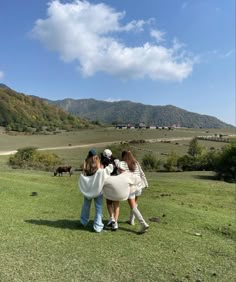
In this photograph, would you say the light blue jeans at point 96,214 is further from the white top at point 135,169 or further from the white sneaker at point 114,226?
the white top at point 135,169

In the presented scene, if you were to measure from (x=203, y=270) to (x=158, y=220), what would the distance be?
3856mm

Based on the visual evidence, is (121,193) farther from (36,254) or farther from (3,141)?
(3,141)

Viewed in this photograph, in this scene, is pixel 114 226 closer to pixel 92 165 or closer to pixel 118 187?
pixel 118 187

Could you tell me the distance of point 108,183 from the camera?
1031 cm

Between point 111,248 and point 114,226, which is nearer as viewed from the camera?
point 111,248

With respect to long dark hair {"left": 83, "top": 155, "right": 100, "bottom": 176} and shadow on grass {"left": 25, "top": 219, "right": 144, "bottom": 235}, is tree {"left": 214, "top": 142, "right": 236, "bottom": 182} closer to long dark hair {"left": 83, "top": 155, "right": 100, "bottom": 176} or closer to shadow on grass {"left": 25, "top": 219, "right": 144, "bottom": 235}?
shadow on grass {"left": 25, "top": 219, "right": 144, "bottom": 235}

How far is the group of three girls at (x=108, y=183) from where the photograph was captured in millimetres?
10266

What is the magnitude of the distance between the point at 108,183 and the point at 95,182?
0.33 m

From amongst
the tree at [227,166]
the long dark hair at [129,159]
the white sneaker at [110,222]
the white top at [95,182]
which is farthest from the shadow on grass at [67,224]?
the tree at [227,166]

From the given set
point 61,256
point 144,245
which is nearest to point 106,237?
point 144,245

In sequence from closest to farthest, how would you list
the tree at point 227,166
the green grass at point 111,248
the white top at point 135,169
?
1. the green grass at point 111,248
2. the white top at point 135,169
3. the tree at point 227,166

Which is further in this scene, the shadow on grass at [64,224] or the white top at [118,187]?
the shadow on grass at [64,224]

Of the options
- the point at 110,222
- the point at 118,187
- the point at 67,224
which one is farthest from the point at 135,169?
the point at 67,224

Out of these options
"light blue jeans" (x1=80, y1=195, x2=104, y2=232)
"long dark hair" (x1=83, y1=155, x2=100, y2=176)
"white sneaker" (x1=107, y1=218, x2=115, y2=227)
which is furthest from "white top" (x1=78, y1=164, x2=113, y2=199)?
"white sneaker" (x1=107, y1=218, x2=115, y2=227)
